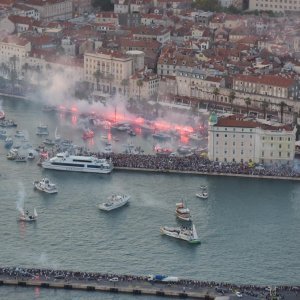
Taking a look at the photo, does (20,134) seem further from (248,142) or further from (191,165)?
(248,142)

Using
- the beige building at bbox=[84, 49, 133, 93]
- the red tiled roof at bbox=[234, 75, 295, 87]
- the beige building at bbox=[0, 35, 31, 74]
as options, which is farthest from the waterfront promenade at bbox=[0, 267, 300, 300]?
the beige building at bbox=[0, 35, 31, 74]

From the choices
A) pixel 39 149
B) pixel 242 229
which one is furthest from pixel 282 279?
pixel 39 149

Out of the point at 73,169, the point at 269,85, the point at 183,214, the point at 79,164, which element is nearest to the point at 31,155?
the point at 73,169

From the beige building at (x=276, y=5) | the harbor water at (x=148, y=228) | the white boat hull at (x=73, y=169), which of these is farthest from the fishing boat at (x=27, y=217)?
the beige building at (x=276, y=5)

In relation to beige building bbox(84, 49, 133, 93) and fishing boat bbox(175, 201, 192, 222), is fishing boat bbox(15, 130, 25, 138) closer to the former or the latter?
beige building bbox(84, 49, 133, 93)

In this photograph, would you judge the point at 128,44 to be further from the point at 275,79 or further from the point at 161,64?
the point at 275,79

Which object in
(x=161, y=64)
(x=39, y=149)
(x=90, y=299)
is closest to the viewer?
(x=90, y=299)

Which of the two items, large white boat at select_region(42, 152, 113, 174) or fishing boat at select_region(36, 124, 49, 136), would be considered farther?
fishing boat at select_region(36, 124, 49, 136)
